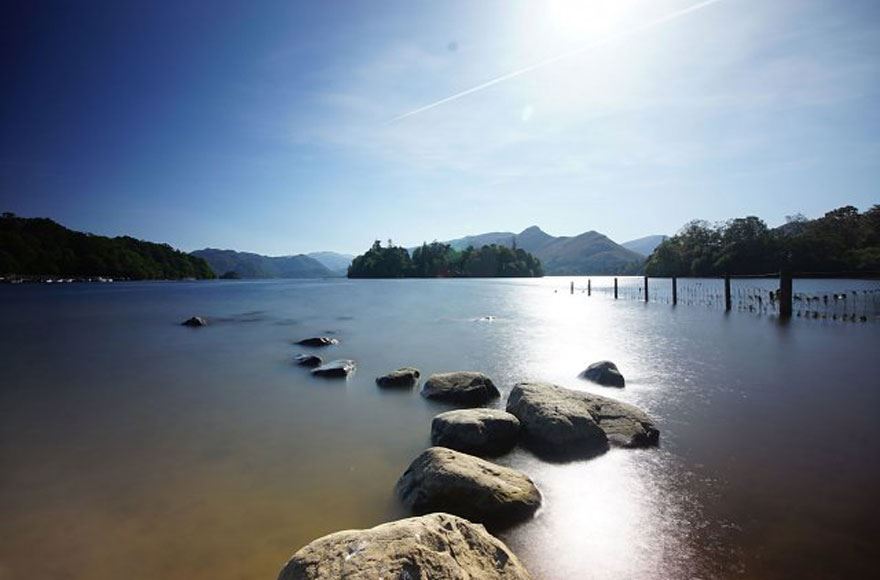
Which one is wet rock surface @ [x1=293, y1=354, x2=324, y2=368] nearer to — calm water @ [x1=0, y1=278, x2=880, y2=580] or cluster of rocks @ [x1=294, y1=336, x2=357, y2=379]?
cluster of rocks @ [x1=294, y1=336, x2=357, y2=379]

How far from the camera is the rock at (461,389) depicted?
12820 millimetres

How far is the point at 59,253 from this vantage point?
16238cm

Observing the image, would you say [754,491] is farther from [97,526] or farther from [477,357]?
[477,357]

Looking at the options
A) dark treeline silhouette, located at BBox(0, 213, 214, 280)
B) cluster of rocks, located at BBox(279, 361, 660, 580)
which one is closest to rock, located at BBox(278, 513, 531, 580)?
cluster of rocks, located at BBox(279, 361, 660, 580)

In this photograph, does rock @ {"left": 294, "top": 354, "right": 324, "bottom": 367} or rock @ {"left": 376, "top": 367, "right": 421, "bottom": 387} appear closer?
rock @ {"left": 376, "top": 367, "right": 421, "bottom": 387}

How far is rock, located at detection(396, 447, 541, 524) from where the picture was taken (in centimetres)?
625

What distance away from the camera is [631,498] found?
7043mm

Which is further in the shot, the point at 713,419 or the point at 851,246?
the point at 851,246

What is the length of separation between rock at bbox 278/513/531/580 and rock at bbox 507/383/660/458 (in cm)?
467

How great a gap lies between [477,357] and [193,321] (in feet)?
84.3

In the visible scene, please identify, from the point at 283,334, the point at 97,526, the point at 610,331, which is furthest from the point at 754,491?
the point at 283,334

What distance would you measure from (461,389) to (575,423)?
14.4ft

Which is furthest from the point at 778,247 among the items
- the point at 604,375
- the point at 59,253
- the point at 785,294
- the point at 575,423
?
the point at 59,253

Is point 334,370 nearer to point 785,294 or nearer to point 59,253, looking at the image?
point 785,294
